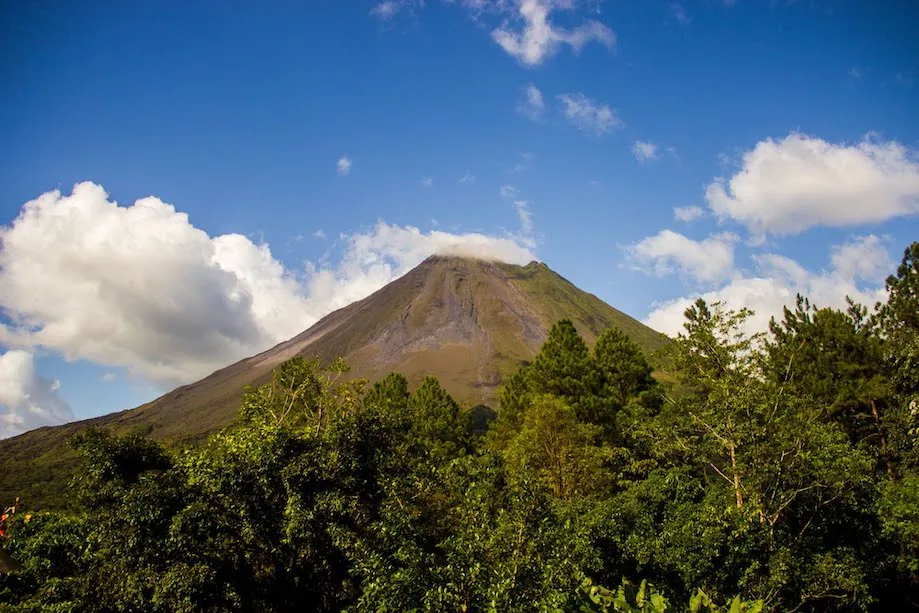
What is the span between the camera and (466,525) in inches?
499

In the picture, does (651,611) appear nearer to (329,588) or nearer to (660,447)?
(329,588)

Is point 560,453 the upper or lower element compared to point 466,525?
lower

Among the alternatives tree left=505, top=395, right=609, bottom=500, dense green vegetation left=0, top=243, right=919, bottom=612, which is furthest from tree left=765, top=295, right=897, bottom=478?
tree left=505, top=395, right=609, bottom=500

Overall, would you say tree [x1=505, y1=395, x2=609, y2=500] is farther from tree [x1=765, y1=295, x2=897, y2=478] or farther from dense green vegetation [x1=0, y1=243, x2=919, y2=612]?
tree [x1=765, y1=295, x2=897, y2=478]

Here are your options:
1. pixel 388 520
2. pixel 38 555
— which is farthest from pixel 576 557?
pixel 38 555

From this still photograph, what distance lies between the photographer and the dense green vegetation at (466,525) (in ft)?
36.3

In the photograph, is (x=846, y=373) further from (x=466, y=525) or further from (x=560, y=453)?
(x=466, y=525)

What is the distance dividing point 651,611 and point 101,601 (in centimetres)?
1154

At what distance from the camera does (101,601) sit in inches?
447

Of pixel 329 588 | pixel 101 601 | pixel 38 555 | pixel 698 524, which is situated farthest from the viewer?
pixel 698 524

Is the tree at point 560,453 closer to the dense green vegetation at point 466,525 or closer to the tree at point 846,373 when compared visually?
the dense green vegetation at point 466,525

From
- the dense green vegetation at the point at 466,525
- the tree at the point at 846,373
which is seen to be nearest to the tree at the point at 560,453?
the dense green vegetation at the point at 466,525

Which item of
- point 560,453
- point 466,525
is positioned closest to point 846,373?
point 560,453

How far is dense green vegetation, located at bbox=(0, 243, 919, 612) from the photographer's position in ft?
36.3
